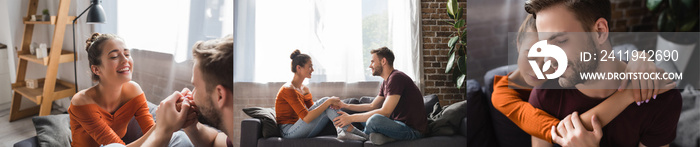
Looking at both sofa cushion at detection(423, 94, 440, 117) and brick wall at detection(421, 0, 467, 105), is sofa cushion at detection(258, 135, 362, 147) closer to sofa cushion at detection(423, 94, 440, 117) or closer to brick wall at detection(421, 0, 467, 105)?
sofa cushion at detection(423, 94, 440, 117)

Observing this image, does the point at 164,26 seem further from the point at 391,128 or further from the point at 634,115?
the point at 634,115

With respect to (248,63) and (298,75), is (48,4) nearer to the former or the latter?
(248,63)

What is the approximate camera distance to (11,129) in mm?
2592

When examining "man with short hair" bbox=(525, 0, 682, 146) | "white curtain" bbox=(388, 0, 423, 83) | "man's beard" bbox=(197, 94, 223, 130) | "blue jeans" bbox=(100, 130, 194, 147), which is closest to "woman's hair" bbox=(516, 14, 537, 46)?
"man with short hair" bbox=(525, 0, 682, 146)

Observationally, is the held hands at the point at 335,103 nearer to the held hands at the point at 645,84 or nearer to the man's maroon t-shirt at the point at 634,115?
the man's maroon t-shirt at the point at 634,115

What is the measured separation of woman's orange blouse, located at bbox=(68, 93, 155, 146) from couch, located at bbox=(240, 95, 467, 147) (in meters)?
0.66

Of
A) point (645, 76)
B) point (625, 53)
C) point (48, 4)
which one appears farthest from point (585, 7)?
point (48, 4)

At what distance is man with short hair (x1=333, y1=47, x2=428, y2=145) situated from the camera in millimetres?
2504

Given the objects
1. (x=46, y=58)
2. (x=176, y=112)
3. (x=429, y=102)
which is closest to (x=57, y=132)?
(x=46, y=58)

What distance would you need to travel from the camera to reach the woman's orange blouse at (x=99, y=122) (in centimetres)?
Answer: 255

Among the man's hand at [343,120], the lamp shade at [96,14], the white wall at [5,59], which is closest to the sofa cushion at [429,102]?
the man's hand at [343,120]

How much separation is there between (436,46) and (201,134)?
60.0 inches

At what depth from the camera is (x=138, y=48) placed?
2.57 metres

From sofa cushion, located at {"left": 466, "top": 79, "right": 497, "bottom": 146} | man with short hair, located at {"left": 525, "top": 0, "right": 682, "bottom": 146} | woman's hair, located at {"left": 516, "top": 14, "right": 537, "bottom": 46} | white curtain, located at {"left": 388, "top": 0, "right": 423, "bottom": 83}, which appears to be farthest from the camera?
white curtain, located at {"left": 388, "top": 0, "right": 423, "bottom": 83}
